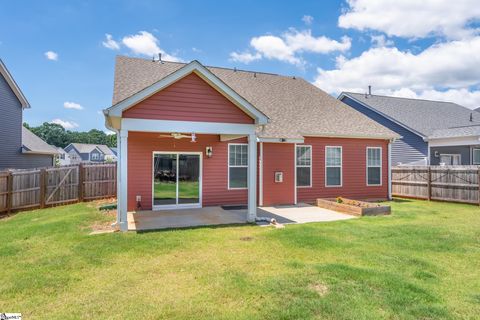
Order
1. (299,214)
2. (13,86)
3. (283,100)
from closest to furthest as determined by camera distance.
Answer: (299,214) < (283,100) < (13,86)

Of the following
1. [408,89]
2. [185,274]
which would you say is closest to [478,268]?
[185,274]

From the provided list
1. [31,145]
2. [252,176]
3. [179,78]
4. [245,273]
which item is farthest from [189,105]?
[31,145]

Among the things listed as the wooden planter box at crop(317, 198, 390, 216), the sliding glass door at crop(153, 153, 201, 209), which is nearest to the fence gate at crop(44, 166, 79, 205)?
the sliding glass door at crop(153, 153, 201, 209)

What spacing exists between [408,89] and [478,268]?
114 ft

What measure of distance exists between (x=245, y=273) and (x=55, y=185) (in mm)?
11324

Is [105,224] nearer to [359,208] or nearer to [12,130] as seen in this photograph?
[359,208]

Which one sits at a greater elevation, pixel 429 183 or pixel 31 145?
pixel 31 145

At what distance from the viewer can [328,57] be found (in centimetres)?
1836

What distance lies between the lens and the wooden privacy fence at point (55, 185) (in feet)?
38.1

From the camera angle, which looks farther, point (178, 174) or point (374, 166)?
point (374, 166)

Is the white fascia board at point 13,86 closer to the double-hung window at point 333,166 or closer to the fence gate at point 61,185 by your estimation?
the fence gate at point 61,185

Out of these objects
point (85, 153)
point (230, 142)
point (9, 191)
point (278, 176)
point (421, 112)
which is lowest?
point (9, 191)

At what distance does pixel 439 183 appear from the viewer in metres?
13.8

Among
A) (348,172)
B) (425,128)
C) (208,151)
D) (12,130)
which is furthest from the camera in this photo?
(425,128)
